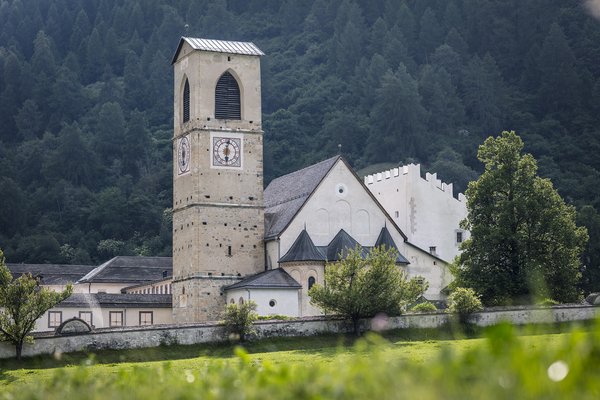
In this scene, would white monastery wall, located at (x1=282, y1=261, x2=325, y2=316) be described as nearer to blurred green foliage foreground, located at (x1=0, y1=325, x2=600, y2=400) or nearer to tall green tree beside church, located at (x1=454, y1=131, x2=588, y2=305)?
tall green tree beside church, located at (x1=454, y1=131, x2=588, y2=305)

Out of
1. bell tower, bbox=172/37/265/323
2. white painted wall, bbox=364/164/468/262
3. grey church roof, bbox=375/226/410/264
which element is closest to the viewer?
bell tower, bbox=172/37/265/323

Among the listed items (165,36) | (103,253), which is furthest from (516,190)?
(165,36)

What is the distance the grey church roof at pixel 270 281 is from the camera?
206 feet

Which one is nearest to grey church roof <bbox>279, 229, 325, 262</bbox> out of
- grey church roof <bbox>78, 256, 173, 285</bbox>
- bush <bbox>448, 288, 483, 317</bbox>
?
bush <bbox>448, 288, 483, 317</bbox>

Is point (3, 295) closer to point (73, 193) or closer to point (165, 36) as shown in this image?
point (73, 193)

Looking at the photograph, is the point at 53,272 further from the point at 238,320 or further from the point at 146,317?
the point at 238,320

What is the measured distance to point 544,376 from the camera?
9.52 m

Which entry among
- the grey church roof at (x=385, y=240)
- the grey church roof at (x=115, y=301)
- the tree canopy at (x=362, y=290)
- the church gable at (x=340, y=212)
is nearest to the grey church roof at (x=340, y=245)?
the church gable at (x=340, y=212)

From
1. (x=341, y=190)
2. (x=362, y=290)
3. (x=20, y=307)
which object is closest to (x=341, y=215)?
(x=341, y=190)

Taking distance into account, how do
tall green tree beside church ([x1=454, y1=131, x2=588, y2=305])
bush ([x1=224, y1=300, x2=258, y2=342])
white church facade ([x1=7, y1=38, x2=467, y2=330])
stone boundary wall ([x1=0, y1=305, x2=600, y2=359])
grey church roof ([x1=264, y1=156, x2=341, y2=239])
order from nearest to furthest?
stone boundary wall ([x1=0, y1=305, x2=600, y2=359])
bush ([x1=224, y1=300, x2=258, y2=342])
tall green tree beside church ([x1=454, y1=131, x2=588, y2=305])
white church facade ([x1=7, y1=38, x2=467, y2=330])
grey church roof ([x1=264, y1=156, x2=341, y2=239])

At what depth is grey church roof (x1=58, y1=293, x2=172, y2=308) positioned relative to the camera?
72.0 meters

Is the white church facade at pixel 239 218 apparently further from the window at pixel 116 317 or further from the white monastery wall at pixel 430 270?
the window at pixel 116 317

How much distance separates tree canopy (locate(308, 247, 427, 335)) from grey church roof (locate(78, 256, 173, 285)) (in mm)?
37546

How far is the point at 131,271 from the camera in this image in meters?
93.8
